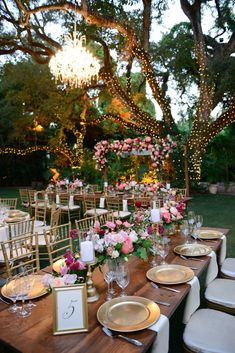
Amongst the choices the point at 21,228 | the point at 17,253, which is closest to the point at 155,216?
the point at 17,253

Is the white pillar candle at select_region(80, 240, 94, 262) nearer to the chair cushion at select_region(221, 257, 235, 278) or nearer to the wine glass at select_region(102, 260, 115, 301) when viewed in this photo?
the wine glass at select_region(102, 260, 115, 301)

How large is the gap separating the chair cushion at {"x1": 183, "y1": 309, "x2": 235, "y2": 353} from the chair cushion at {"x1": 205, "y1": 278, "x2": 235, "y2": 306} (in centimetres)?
29

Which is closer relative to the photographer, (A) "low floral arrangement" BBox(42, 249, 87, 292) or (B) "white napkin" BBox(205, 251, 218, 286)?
(A) "low floral arrangement" BBox(42, 249, 87, 292)

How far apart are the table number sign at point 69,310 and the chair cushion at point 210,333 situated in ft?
2.97

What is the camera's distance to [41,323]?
74.9 inches

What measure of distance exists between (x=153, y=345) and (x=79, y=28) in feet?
34.8

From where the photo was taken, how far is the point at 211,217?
8.30 m

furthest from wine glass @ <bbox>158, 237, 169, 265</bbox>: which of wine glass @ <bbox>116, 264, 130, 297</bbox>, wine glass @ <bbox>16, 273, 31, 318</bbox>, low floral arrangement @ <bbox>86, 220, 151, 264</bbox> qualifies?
wine glass @ <bbox>16, 273, 31, 318</bbox>

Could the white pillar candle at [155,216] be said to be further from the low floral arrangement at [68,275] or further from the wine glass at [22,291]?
the wine glass at [22,291]

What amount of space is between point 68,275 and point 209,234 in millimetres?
2272

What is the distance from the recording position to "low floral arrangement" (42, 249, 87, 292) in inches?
76.9

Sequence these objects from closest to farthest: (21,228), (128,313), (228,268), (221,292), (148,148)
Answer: (128,313) → (221,292) → (228,268) → (21,228) → (148,148)

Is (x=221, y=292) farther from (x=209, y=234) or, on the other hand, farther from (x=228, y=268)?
(x=209, y=234)

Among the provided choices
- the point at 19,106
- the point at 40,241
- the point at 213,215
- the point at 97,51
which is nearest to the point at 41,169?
the point at 19,106
